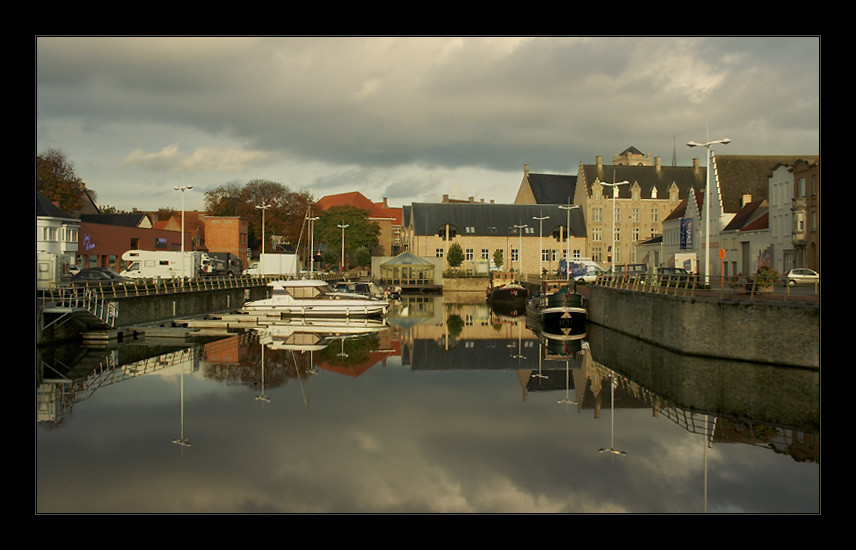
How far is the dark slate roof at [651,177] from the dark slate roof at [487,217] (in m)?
5.00

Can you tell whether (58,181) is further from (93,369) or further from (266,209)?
(93,369)

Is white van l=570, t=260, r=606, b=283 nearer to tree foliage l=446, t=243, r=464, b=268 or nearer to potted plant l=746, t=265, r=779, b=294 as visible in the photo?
tree foliage l=446, t=243, r=464, b=268

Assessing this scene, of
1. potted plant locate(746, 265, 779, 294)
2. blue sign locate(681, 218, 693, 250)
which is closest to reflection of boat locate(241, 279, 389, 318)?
potted plant locate(746, 265, 779, 294)

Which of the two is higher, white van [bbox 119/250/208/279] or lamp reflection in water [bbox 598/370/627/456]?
white van [bbox 119/250/208/279]

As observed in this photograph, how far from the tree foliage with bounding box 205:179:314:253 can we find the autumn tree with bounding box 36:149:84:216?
22069 millimetres

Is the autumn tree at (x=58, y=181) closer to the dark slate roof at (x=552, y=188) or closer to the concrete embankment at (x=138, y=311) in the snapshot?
the concrete embankment at (x=138, y=311)

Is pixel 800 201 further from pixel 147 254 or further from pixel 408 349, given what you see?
pixel 147 254

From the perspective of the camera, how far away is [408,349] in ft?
107

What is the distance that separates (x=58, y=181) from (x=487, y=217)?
155 feet

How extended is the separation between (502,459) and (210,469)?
5.39m

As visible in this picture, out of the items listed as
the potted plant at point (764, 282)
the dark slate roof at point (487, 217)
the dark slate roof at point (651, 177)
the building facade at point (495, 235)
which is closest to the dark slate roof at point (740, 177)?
the potted plant at point (764, 282)

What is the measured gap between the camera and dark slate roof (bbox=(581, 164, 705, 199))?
308ft

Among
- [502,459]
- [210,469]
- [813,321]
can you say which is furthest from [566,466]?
[813,321]

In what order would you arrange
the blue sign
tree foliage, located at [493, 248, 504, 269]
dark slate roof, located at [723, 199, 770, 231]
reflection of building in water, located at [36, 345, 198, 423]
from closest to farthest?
1. reflection of building in water, located at [36, 345, 198, 423]
2. dark slate roof, located at [723, 199, 770, 231]
3. the blue sign
4. tree foliage, located at [493, 248, 504, 269]
